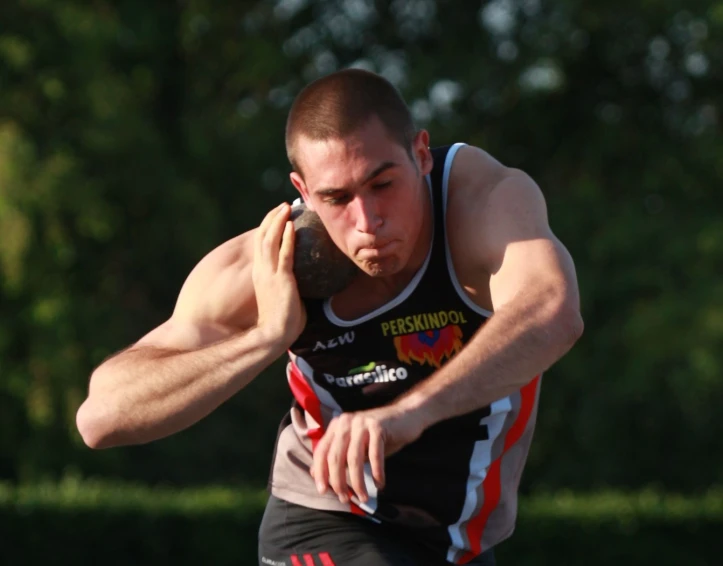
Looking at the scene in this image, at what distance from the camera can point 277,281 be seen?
4797 millimetres

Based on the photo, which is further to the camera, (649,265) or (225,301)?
(649,265)

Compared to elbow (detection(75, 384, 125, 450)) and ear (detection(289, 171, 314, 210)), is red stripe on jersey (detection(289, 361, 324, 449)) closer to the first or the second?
ear (detection(289, 171, 314, 210))

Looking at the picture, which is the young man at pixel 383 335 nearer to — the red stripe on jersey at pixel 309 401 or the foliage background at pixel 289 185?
the red stripe on jersey at pixel 309 401

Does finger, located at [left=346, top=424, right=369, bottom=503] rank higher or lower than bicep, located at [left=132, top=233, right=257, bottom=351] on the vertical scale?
lower

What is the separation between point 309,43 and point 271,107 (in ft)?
5.52

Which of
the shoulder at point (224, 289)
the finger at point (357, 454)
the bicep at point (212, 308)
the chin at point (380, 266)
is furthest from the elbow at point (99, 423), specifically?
the finger at point (357, 454)

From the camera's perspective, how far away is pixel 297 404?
5.62 m

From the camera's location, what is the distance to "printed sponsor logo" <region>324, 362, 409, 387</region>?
17.0ft

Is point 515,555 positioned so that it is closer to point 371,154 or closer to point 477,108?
point 371,154

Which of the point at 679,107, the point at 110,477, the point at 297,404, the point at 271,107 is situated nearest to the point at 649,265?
the point at 679,107

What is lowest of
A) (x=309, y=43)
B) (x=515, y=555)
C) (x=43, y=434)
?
(x=515, y=555)

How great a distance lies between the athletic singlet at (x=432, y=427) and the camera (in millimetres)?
5133

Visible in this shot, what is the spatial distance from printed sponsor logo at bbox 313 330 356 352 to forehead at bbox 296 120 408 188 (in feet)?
2.10

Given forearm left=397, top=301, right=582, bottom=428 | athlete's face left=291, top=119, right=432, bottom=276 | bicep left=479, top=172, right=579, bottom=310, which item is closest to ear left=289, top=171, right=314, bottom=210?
athlete's face left=291, top=119, right=432, bottom=276
